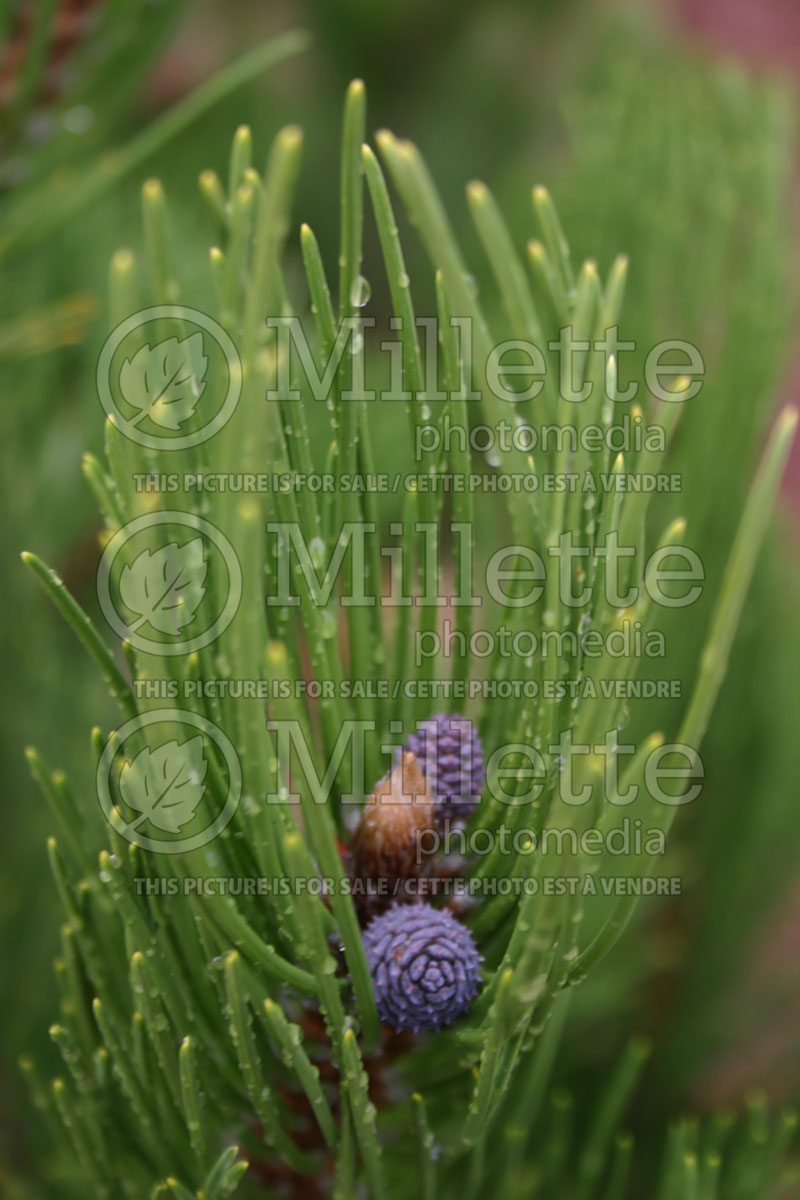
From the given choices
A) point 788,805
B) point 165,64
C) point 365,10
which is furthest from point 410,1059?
point 165,64

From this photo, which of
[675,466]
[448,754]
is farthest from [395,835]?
[675,466]

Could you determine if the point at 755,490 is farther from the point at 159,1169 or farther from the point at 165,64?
the point at 165,64

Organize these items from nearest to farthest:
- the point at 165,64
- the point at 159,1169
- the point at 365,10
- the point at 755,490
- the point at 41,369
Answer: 1. the point at 755,490
2. the point at 159,1169
3. the point at 41,369
4. the point at 365,10
5. the point at 165,64

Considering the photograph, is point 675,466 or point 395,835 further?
point 675,466

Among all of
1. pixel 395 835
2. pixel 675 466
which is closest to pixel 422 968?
pixel 395 835

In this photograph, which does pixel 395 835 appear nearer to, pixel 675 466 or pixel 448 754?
pixel 448 754

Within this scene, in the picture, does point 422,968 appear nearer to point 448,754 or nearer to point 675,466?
point 448,754
